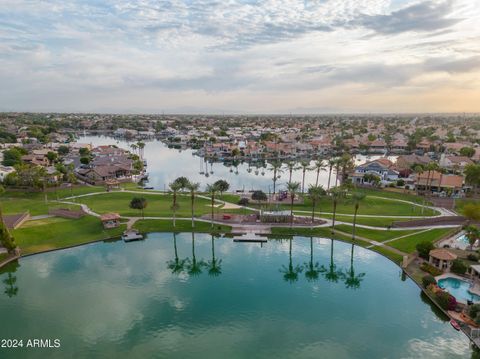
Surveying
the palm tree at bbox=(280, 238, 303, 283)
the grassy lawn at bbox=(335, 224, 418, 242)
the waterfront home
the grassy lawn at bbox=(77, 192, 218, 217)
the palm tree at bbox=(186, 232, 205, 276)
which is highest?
the waterfront home

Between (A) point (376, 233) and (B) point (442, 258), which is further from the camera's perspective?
(A) point (376, 233)

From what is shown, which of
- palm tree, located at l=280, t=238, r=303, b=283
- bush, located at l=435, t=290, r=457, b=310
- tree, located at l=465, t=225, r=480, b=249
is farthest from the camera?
tree, located at l=465, t=225, r=480, b=249

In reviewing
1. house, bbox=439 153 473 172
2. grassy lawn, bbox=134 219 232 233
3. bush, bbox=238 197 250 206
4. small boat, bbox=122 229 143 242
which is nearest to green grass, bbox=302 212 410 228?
bush, bbox=238 197 250 206

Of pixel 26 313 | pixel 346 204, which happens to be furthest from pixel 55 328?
pixel 346 204

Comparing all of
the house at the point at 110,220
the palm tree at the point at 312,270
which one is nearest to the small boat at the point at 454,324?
the palm tree at the point at 312,270

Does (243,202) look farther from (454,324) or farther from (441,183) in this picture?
(441,183)

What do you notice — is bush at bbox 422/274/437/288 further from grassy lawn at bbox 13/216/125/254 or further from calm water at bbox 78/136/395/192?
calm water at bbox 78/136/395/192

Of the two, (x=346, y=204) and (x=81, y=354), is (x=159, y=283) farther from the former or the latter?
(x=346, y=204)

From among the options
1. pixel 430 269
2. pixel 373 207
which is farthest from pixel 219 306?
pixel 373 207
